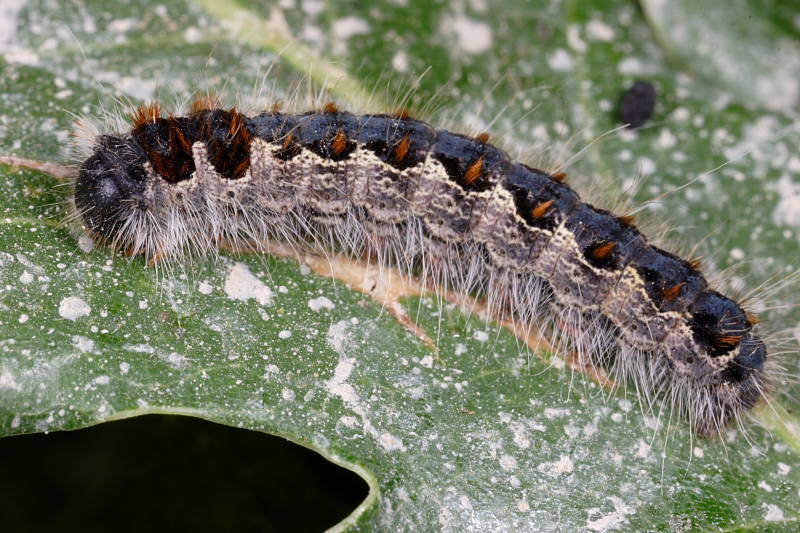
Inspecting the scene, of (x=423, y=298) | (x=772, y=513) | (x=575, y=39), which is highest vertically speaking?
(x=575, y=39)

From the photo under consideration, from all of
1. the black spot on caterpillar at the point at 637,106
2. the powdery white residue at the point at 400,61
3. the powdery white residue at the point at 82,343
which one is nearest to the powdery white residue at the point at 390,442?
the powdery white residue at the point at 82,343

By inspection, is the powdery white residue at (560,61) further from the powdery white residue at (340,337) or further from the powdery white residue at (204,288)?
the powdery white residue at (204,288)

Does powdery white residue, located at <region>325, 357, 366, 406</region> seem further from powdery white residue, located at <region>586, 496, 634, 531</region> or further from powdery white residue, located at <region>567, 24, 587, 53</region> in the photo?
powdery white residue, located at <region>567, 24, 587, 53</region>

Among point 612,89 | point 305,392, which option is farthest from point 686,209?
point 305,392

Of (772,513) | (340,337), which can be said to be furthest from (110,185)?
(772,513)

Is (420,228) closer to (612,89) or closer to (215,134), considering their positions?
(215,134)

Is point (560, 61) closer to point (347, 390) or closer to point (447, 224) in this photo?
point (447, 224)
